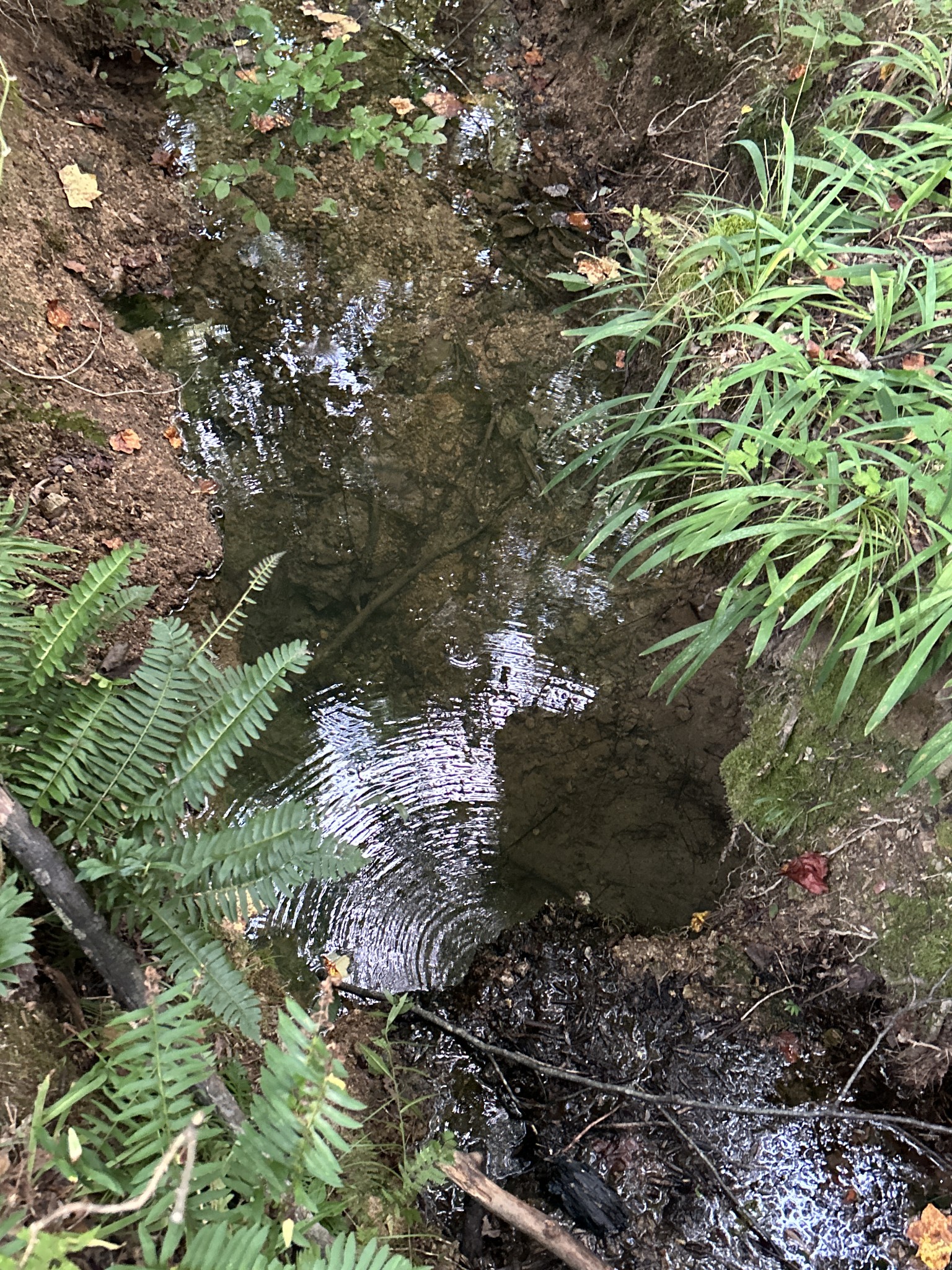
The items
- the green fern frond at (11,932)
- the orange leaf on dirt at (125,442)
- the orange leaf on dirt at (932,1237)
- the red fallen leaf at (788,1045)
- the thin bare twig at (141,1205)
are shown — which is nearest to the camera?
the thin bare twig at (141,1205)

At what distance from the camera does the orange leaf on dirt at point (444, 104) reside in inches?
166

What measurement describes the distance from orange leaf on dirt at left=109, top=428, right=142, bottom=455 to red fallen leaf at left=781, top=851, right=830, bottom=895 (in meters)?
2.85

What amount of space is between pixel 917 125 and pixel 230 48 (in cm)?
360

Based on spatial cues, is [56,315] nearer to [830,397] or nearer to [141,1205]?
[830,397]

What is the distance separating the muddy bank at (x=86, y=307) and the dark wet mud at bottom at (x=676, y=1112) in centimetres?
192

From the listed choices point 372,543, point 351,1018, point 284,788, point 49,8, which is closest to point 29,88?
point 49,8

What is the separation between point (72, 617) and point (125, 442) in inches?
55.3

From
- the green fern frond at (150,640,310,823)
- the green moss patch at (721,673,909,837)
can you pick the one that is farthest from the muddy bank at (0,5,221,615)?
the green moss patch at (721,673,909,837)

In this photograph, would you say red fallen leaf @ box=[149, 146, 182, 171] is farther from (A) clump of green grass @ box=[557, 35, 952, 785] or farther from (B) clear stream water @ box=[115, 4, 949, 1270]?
(A) clump of green grass @ box=[557, 35, 952, 785]

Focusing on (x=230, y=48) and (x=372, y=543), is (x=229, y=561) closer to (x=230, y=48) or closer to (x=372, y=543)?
(x=372, y=543)

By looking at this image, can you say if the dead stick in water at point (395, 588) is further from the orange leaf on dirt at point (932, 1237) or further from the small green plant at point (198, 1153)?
the orange leaf on dirt at point (932, 1237)

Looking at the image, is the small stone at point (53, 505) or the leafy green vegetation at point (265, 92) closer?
the small stone at point (53, 505)

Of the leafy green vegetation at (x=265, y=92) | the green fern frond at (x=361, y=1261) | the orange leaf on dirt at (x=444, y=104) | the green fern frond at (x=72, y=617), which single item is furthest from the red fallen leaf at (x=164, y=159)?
the green fern frond at (x=361, y=1261)

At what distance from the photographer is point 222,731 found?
1805 millimetres
